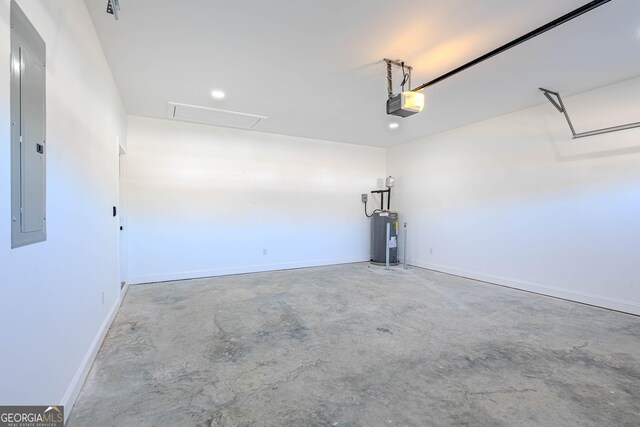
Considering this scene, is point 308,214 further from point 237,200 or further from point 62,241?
point 62,241

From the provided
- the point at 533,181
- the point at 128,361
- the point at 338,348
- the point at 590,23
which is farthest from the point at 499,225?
the point at 128,361

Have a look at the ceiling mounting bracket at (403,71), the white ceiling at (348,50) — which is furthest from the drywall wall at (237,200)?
the ceiling mounting bracket at (403,71)

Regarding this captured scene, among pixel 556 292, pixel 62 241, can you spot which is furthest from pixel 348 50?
pixel 556 292

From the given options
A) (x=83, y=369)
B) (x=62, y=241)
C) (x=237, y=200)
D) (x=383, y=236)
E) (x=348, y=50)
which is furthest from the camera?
(x=383, y=236)

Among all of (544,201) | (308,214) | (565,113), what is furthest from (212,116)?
(544,201)

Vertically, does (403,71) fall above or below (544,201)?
above

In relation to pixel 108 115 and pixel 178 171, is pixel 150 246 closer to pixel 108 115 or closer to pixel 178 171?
pixel 178 171

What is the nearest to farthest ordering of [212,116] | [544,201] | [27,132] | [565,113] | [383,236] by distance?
1. [27,132]
2. [565,113]
3. [544,201]
4. [212,116]
5. [383,236]

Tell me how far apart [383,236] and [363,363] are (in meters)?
4.16

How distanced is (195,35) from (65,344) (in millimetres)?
2533

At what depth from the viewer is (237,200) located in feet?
17.8

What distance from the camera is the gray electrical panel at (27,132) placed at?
1.21m

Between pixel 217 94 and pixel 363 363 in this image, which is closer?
pixel 363 363

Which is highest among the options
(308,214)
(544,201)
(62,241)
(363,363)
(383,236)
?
(544,201)
